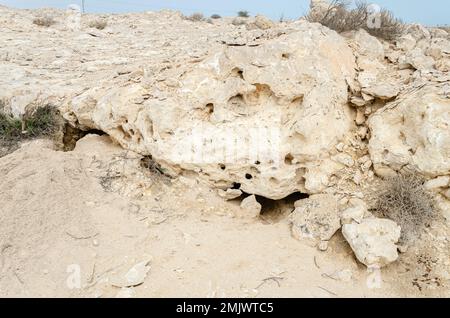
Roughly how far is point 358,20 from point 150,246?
3718 mm

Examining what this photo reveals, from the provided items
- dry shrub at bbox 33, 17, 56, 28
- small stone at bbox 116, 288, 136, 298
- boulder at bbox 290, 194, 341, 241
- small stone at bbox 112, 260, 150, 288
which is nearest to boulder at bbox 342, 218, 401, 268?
boulder at bbox 290, 194, 341, 241

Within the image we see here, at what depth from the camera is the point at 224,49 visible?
4.44 metres

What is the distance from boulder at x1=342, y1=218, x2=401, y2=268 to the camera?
3.31 meters

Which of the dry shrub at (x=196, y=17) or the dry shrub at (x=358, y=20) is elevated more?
the dry shrub at (x=358, y=20)

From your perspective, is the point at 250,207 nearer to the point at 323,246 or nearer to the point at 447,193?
the point at 323,246

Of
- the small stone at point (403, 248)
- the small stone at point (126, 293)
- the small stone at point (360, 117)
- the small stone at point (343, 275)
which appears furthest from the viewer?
the small stone at point (360, 117)

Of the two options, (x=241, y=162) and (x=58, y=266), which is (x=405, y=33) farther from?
(x=58, y=266)

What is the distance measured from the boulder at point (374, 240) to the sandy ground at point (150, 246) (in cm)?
15

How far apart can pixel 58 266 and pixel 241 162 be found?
1867 millimetres

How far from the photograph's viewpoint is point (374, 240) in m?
3.35

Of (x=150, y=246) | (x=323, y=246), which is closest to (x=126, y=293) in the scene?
(x=150, y=246)

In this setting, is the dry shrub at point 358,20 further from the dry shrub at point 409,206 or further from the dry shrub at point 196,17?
the dry shrub at point 196,17

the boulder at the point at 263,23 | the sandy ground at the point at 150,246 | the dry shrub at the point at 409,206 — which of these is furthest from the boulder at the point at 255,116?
the boulder at the point at 263,23

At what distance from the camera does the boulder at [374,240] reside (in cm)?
331
